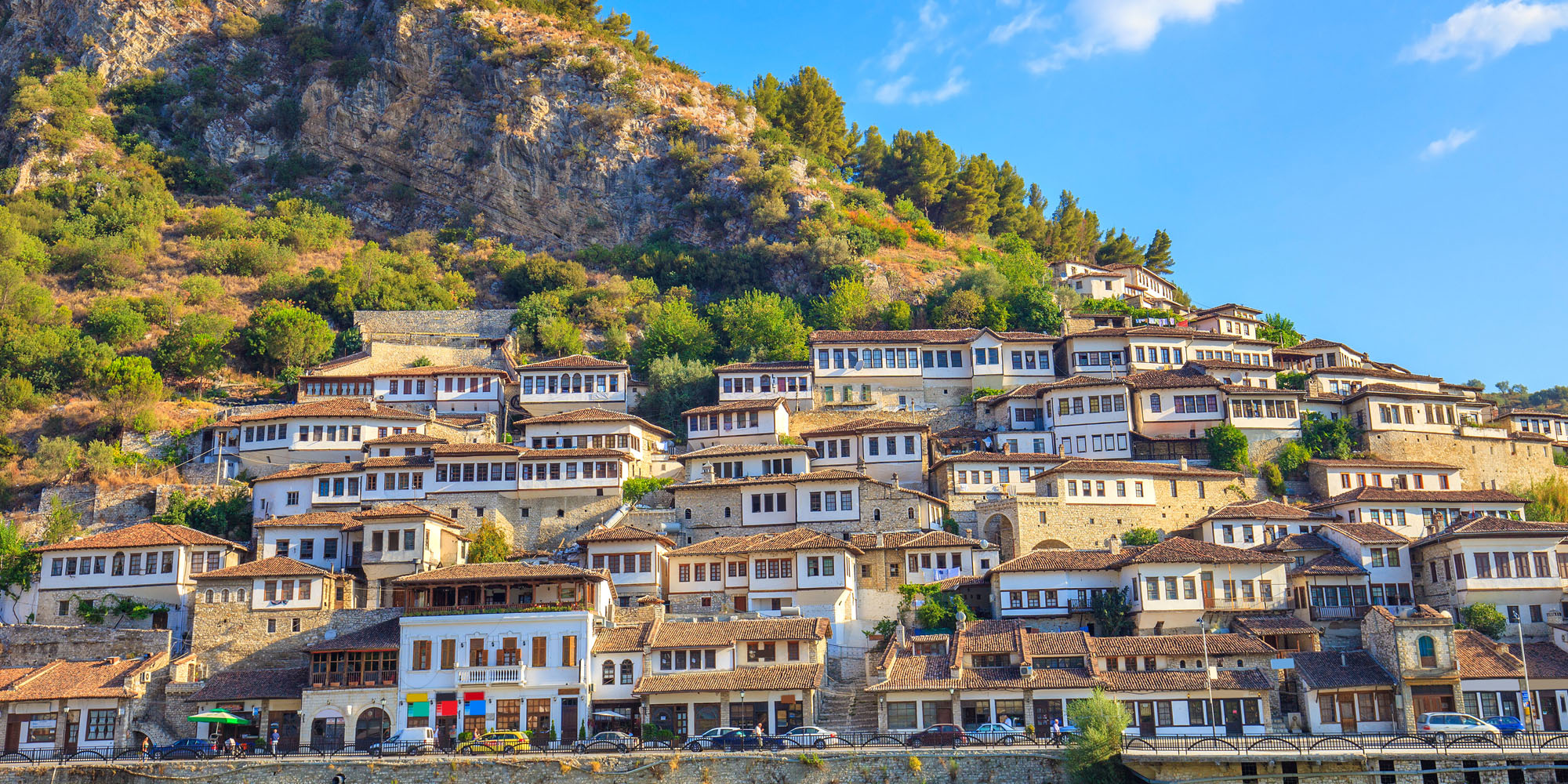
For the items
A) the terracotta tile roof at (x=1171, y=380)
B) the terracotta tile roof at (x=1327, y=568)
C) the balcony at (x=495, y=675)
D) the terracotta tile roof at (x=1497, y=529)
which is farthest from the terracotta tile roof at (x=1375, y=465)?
the balcony at (x=495, y=675)

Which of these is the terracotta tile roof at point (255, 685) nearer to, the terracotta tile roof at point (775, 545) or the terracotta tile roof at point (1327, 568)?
the terracotta tile roof at point (775, 545)

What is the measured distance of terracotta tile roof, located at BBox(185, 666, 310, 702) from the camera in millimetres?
42125

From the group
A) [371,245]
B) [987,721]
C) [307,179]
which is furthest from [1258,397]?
[307,179]

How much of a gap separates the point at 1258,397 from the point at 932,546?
20966mm

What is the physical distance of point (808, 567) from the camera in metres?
47.0

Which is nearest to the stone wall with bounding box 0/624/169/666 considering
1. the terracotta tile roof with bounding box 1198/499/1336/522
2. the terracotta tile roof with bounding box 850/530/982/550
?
the terracotta tile roof with bounding box 850/530/982/550

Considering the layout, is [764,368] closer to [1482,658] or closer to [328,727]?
[328,727]

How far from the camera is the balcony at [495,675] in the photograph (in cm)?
4206

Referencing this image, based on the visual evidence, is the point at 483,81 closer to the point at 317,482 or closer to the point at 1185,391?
the point at 317,482

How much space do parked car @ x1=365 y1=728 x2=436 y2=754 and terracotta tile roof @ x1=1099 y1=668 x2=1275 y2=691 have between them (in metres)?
21.9

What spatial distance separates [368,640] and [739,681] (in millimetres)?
13551

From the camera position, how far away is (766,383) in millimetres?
64375

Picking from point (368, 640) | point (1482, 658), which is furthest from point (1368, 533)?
→ point (368, 640)

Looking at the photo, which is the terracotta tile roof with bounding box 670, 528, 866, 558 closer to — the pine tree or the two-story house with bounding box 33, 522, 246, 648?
the two-story house with bounding box 33, 522, 246, 648
